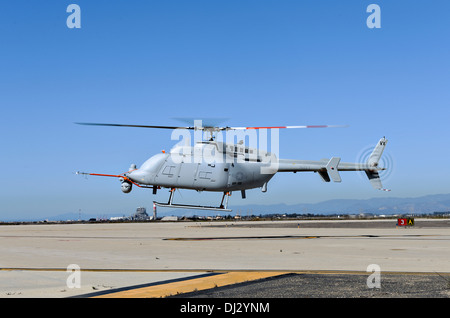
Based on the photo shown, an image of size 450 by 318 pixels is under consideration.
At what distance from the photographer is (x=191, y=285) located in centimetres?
1112

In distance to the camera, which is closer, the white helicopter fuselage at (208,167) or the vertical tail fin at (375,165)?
the white helicopter fuselage at (208,167)

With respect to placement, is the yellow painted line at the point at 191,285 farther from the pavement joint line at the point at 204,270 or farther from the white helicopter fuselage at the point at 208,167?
the white helicopter fuselage at the point at 208,167

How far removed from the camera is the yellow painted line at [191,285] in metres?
9.90

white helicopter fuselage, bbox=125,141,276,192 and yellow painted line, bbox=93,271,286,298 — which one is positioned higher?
white helicopter fuselage, bbox=125,141,276,192

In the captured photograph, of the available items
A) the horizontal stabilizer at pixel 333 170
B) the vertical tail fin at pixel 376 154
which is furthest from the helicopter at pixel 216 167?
the vertical tail fin at pixel 376 154

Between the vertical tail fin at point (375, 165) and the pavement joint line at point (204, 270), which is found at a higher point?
the vertical tail fin at point (375, 165)

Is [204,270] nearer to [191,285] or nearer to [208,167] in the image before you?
[191,285]

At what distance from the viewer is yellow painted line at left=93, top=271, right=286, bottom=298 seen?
9.90 m

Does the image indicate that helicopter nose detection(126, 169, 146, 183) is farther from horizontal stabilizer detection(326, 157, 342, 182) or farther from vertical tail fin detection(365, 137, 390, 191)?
vertical tail fin detection(365, 137, 390, 191)

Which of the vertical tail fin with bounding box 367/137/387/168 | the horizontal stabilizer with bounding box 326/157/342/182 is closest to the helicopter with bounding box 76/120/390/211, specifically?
the horizontal stabilizer with bounding box 326/157/342/182

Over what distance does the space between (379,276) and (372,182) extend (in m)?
28.1

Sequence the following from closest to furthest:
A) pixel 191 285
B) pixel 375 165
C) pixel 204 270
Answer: pixel 191 285 → pixel 204 270 → pixel 375 165

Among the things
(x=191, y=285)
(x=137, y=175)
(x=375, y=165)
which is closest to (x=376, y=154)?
(x=375, y=165)
